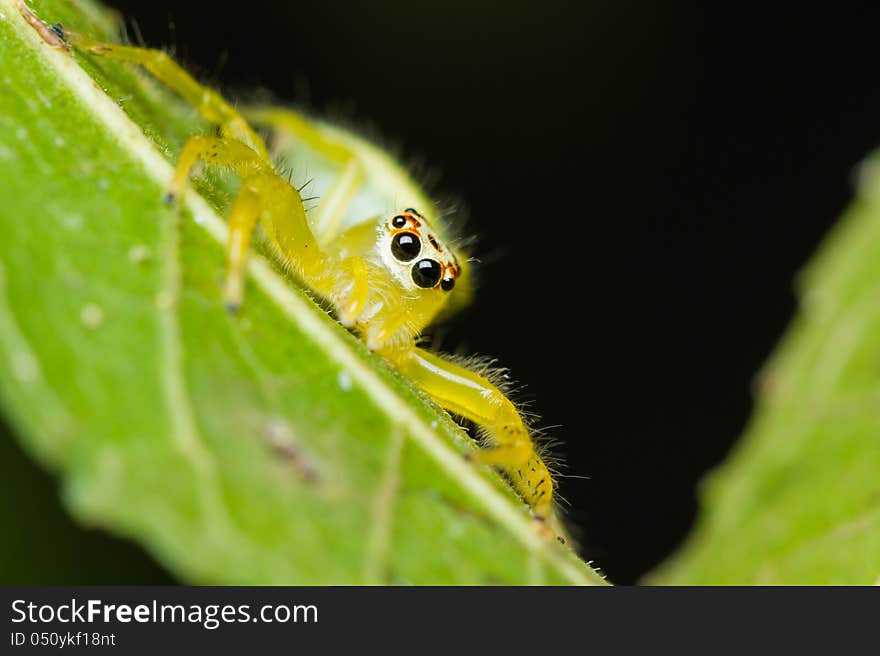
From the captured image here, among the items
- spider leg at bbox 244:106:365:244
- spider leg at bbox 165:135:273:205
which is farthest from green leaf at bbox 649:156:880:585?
spider leg at bbox 165:135:273:205

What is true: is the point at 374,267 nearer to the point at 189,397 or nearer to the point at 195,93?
the point at 195,93

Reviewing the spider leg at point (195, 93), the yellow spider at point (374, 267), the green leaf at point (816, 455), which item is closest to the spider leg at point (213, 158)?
the yellow spider at point (374, 267)

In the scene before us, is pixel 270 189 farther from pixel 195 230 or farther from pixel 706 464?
pixel 706 464

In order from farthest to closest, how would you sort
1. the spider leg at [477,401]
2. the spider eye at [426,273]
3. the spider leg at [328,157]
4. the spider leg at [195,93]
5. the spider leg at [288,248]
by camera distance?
the spider leg at [328,157] → the spider eye at [426,273] → the spider leg at [195,93] → the spider leg at [477,401] → the spider leg at [288,248]

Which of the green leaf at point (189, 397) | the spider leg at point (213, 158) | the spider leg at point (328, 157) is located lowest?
the spider leg at point (328, 157)

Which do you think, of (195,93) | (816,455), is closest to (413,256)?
(195,93)

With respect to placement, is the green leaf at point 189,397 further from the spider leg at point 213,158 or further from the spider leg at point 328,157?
the spider leg at point 328,157
